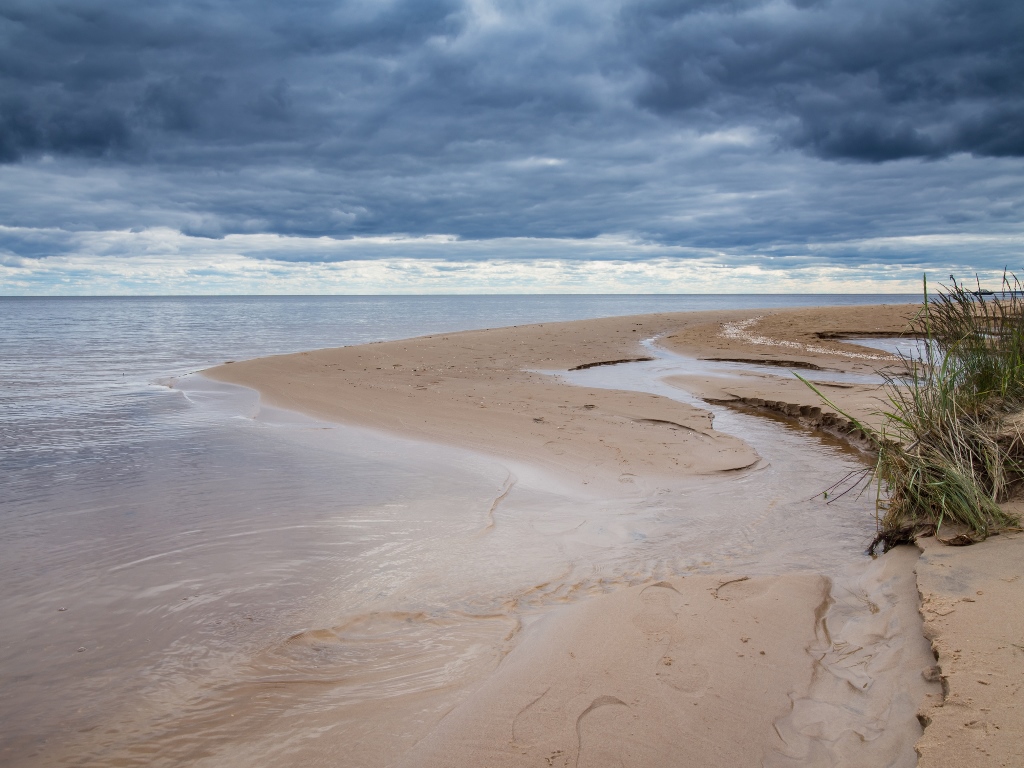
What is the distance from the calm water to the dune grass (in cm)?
75

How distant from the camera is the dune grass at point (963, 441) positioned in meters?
4.49

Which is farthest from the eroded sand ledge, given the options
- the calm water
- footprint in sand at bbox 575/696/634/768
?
the calm water

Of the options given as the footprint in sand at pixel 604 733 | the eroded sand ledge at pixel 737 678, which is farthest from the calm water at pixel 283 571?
the footprint in sand at pixel 604 733

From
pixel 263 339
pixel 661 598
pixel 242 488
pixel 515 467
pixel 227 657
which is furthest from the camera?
pixel 263 339

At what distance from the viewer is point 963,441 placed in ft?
15.7

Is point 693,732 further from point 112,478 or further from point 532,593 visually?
point 112,478

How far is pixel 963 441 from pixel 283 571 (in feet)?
16.6

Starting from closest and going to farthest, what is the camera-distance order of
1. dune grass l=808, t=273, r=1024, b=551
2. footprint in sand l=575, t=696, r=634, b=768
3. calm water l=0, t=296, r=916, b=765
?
1. footprint in sand l=575, t=696, r=634, b=768
2. calm water l=0, t=296, r=916, b=765
3. dune grass l=808, t=273, r=1024, b=551

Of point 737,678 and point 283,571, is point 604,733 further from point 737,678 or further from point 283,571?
point 283,571

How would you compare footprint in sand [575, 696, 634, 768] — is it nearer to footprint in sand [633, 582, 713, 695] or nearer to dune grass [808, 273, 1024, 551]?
footprint in sand [633, 582, 713, 695]

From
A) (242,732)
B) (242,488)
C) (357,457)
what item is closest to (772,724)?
(242,732)

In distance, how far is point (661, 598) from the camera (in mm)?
4152

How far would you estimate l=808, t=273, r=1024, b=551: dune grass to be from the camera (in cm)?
449

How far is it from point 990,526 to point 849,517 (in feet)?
4.82
